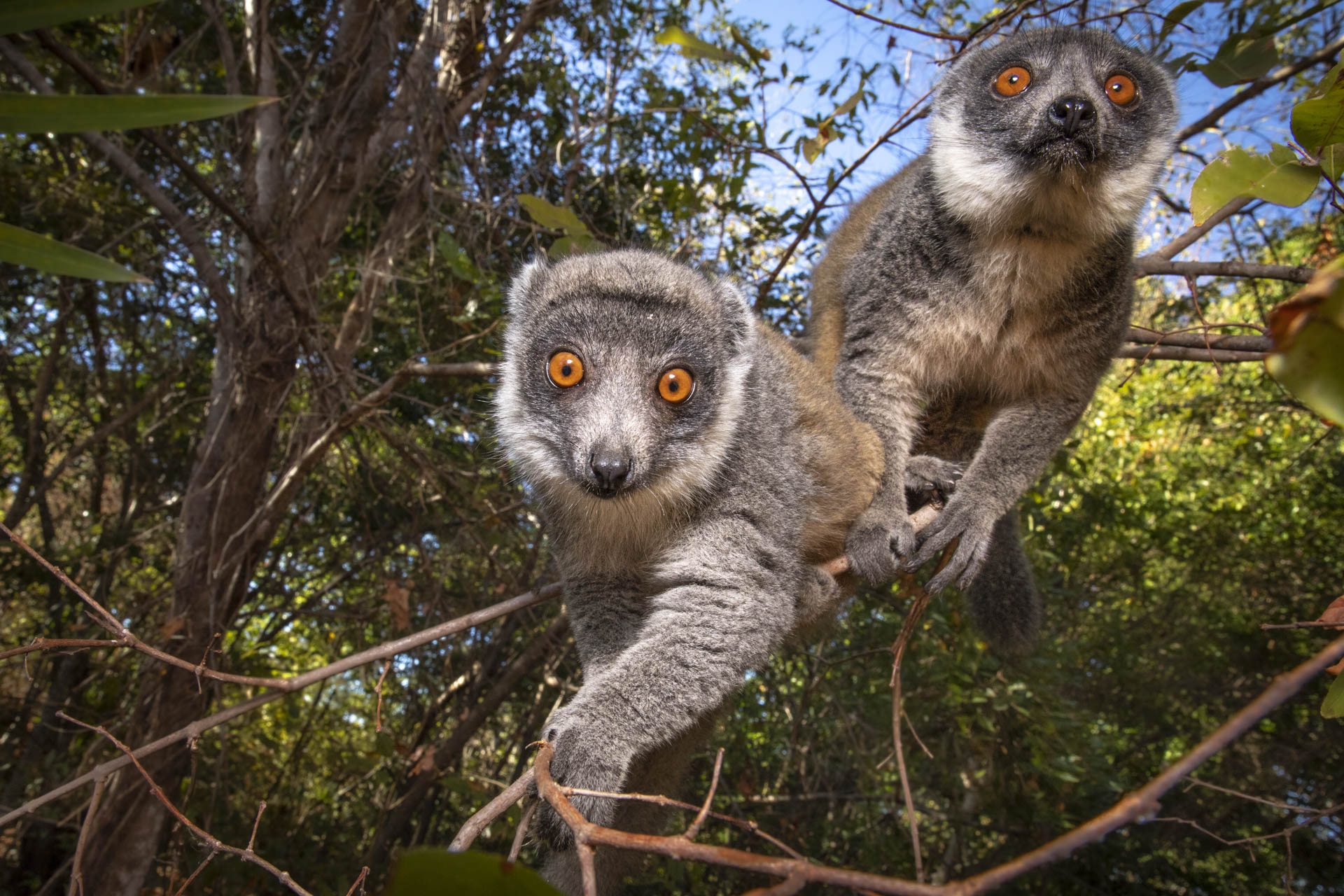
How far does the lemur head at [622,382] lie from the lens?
2.67m

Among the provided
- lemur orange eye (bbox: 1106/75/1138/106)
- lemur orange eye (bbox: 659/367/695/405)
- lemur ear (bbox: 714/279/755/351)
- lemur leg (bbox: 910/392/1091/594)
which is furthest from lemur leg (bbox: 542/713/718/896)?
lemur orange eye (bbox: 1106/75/1138/106)

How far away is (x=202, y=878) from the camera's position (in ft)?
15.7

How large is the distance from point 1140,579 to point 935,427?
903 cm

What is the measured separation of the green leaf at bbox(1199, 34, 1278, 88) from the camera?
3229 mm

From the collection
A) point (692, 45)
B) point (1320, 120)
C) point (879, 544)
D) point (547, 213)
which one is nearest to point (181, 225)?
point (547, 213)

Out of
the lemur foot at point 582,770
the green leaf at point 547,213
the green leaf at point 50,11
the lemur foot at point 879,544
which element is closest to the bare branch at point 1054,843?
the lemur foot at point 582,770

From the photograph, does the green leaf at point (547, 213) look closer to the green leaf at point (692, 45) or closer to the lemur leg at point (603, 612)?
the green leaf at point (692, 45)

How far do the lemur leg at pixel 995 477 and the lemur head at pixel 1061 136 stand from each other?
791 millimetres

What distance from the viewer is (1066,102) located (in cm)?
313

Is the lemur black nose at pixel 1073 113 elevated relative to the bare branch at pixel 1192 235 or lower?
elevated

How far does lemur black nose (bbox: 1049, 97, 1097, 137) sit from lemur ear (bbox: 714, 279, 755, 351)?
143 centimetres

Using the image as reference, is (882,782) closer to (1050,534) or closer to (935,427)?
(1050,534)

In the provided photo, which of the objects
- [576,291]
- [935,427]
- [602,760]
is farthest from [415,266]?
[602,760]

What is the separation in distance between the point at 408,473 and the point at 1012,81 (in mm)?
4110
